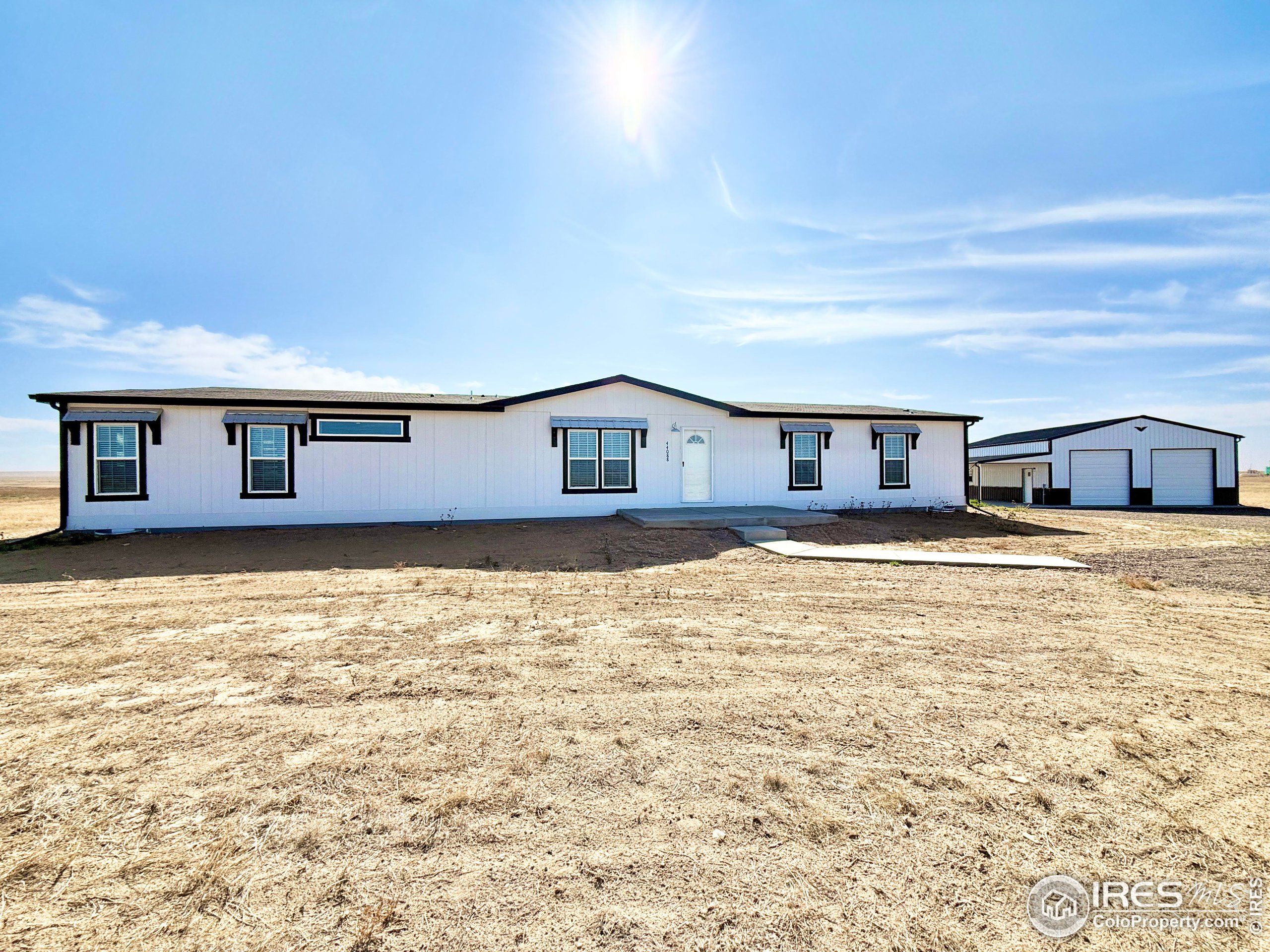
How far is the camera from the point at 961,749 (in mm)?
3158

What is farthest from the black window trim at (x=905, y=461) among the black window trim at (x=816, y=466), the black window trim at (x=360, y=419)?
the black window trim at (x=360, y=419)

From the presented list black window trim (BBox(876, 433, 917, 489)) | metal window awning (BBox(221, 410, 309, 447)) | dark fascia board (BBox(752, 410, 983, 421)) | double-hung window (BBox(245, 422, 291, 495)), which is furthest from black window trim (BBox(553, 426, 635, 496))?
black window trim (BBox(876, 433, 917, 489))

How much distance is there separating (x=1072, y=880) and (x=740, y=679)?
7.23 feet

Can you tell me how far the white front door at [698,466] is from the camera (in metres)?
14.5

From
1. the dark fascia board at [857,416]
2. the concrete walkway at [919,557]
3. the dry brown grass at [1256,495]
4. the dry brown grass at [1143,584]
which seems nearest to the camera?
the dry brown grass at [1143,584]

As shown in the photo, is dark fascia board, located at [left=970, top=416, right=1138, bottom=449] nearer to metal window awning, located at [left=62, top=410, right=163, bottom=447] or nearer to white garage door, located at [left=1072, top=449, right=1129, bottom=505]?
white garage door, located at [left=1072, top=449, right=1129, bottom=505]

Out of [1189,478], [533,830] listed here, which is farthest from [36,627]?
[1189,478]

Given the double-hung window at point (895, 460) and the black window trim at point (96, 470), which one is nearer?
the black window trim at point (96, 470)

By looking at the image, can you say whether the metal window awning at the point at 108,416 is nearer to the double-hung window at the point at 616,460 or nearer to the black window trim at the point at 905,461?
the double-hung window at the point at 616,460

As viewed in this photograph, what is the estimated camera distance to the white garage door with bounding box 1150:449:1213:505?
21922 millimetres

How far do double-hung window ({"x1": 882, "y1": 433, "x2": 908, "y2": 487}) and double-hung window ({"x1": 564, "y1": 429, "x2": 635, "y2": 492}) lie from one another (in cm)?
743

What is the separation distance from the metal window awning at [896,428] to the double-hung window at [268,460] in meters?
15.0

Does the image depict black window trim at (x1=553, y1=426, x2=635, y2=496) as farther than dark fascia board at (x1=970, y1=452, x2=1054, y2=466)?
No

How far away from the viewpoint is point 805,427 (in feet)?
49.6
